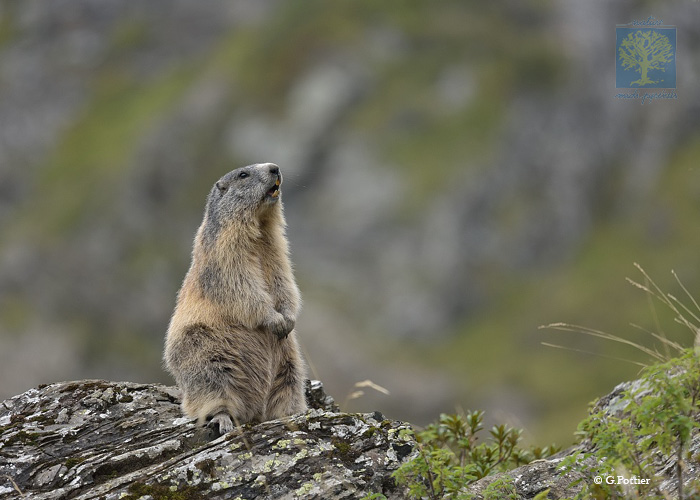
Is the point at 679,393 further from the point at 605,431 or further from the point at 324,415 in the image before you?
the point at 324,415

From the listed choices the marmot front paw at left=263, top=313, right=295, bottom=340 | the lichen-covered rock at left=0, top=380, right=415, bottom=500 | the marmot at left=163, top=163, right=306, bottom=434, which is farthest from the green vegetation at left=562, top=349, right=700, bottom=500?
the marmot front paw at left=263, top=313, right=295, bottom=340

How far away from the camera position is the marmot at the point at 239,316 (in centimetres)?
1086

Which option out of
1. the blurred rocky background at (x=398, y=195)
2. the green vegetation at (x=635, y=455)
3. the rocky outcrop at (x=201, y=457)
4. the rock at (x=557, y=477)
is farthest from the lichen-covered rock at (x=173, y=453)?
the blurred rocky background at (x=398, y=195)

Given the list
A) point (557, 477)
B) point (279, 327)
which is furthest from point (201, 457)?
point (557, 477)

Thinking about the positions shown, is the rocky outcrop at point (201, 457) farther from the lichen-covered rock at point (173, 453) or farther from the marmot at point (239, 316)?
the marmot at point (239, 316)

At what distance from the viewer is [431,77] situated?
82688 mm

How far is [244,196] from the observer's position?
1259 cm

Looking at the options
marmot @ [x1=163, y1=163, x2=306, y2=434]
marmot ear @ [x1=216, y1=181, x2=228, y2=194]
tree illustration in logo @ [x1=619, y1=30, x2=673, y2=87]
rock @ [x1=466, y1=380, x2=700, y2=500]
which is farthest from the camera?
tree illustration in logo @ [x1=619, y1=30, x2=673, y2=87]

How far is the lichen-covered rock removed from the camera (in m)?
9.10

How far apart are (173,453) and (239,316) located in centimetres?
211

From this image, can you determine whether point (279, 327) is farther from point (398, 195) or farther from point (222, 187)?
point (398, 195)

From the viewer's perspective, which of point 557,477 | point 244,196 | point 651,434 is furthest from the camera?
point 244,196

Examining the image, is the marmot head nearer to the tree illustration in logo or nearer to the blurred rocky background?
the tree illustration in logo

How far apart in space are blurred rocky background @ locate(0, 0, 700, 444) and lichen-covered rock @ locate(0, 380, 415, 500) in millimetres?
52190
